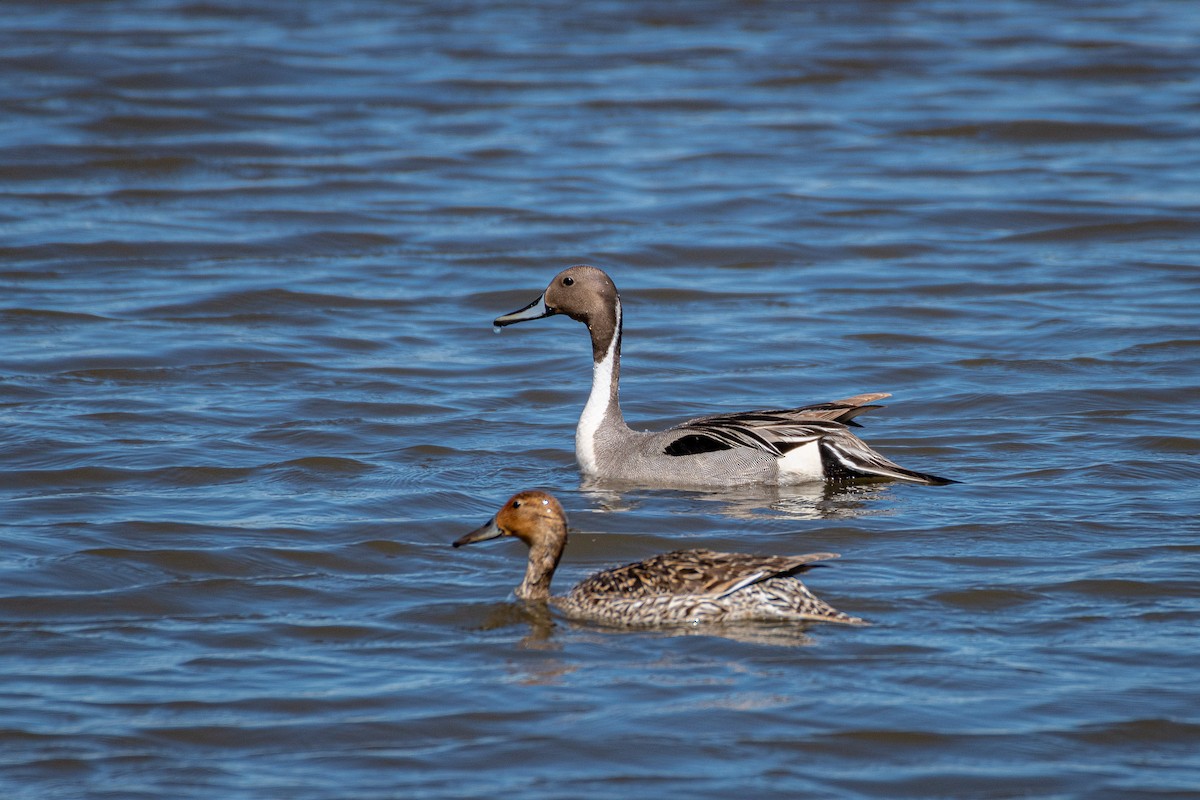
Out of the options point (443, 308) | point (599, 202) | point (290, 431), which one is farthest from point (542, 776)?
point (599, 202)

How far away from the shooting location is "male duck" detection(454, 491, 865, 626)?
6676 mm

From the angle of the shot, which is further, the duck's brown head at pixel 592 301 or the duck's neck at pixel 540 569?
the duck's brown head at pixel 592 301

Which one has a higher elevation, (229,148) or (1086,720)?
(229,148)

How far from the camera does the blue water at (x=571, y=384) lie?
19.4 ft

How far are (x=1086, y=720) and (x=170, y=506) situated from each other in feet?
15.2

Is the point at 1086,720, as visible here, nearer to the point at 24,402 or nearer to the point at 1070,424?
the point at 1070,424

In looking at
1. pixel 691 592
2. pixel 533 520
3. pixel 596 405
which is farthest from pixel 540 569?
pixel 596 405

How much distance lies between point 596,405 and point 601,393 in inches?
5.7

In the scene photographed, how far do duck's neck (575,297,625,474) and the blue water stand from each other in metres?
0.21

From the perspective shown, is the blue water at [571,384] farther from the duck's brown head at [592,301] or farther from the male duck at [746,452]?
the duck's brown head at [592,301]

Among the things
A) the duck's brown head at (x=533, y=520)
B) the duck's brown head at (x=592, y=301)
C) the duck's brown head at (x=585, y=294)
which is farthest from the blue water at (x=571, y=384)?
the duck's brown head at (x=585, y=294)

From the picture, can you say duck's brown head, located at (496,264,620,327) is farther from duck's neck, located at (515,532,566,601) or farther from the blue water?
duck's neck, located at (515,532,566,601)

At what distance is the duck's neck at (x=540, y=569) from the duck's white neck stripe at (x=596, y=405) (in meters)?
2.45

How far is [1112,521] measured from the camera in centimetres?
822
